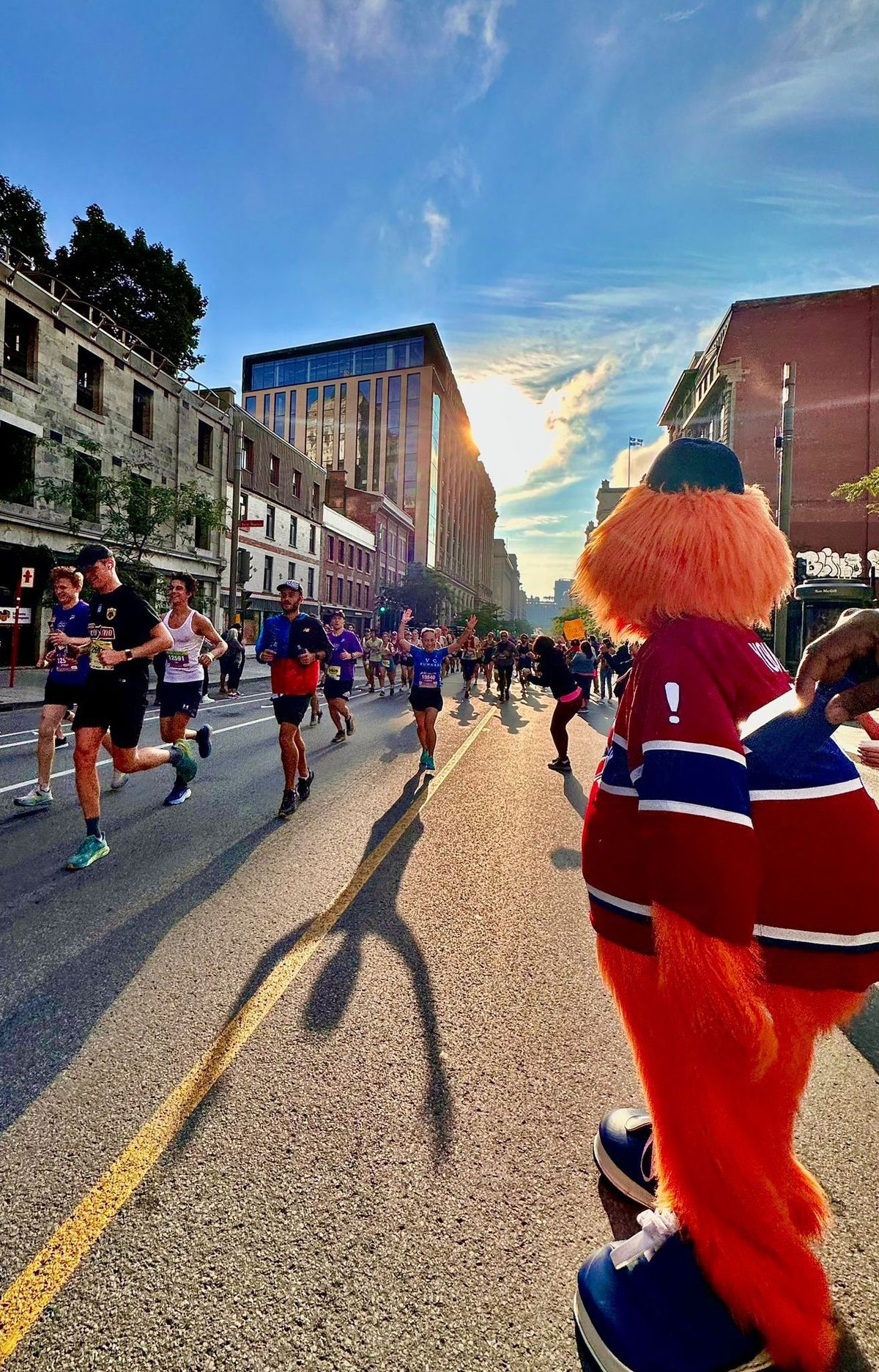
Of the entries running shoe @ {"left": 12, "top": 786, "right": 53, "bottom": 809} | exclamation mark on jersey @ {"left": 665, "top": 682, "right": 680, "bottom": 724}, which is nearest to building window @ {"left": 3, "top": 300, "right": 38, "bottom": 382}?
running shoe @ {"left": 12, "top": 786, "right": 53, "bottom": 809}

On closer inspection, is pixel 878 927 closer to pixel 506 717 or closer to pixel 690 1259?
pixel 690 1259

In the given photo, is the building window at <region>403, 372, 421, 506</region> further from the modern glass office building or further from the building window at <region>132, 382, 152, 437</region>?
the building window at <region>132, 382, 152, 437</region>

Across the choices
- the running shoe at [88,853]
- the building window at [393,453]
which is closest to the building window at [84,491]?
the running shoe at [88,853]

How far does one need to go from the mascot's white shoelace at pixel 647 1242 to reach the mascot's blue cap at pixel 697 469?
1657mm

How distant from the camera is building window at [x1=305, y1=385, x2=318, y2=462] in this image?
8156 centimetres

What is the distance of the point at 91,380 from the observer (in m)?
21.4

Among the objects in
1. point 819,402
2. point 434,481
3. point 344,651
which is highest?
point 434,481

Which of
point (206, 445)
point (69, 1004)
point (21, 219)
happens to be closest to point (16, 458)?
point (206, 445)

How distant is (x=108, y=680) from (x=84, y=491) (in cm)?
1690

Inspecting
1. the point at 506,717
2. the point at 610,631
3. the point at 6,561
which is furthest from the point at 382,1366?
the point at 6,561

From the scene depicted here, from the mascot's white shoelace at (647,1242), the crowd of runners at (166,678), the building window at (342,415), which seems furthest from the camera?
the building window at (342,415)

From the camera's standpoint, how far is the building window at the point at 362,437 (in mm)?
79188

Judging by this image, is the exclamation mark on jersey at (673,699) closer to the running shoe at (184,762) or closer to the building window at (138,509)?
the running shoe at (184,762)

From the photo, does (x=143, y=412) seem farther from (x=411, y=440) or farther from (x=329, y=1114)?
(x=411, y=440)
